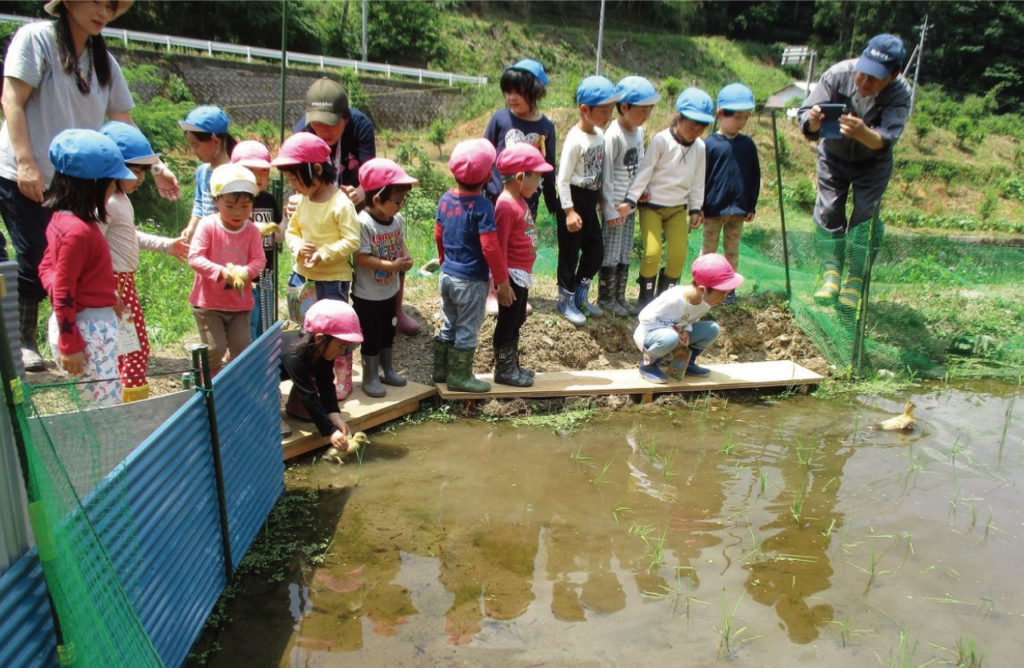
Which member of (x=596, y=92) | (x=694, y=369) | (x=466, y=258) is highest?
(x=596, y=92)

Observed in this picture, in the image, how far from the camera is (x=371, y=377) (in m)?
5.17

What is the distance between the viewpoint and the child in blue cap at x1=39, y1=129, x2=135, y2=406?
3172mm

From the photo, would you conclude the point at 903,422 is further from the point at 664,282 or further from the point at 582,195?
the point at 582,195

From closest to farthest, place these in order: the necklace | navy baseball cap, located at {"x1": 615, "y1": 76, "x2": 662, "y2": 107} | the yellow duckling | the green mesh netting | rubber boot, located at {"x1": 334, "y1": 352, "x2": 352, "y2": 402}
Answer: the green mesh netting, the necklace, the yellow duckling, rubber boot, located at {"x1": 334, "y1": 352, "x2": 352, "y2": 402}, navy baseball cap, located at {"x1": 615, "y1": 76, "x2": 662, "y2": 107}

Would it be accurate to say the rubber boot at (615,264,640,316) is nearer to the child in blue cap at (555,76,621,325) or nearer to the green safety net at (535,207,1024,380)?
the child in blue cap at (555,76,621,325)

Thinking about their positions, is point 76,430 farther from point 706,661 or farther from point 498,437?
point 498,437

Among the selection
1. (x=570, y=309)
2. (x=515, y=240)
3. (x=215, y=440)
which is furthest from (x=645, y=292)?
(x=215, y=440)

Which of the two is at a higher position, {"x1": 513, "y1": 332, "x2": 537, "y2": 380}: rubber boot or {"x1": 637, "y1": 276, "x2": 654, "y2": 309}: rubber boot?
{"x1": 637, "y1": 276, "x2": 654, "y2": 309}: rubber boot

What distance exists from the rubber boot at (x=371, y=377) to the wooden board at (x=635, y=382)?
0.44 m

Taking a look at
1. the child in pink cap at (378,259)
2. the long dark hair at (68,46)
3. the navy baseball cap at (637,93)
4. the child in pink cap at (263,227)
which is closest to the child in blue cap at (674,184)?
the navy baseball cap at (637,93)

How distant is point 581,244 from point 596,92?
3.87ft

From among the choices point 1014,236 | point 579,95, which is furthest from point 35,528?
point 1014,236

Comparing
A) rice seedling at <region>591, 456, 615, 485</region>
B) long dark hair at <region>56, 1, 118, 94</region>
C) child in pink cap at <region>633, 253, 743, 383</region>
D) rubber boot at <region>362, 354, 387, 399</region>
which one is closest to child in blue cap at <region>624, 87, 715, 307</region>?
child in pink cap at <region>633, 253, 743, 383</region>

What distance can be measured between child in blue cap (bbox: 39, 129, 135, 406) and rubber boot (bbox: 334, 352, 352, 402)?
162cm
